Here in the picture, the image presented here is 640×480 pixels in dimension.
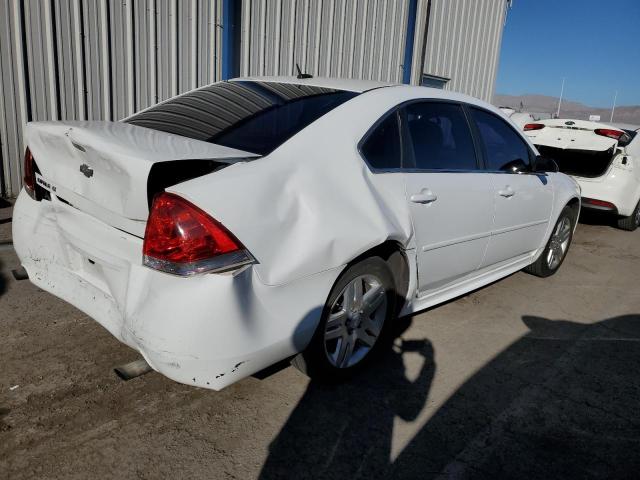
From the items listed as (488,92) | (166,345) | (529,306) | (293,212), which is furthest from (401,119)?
(488,92)

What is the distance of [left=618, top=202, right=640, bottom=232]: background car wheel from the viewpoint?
7531mm

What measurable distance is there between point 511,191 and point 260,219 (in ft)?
7.68

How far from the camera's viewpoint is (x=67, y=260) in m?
2.57

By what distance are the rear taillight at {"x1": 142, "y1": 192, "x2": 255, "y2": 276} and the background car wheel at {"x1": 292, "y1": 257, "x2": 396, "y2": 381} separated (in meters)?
0.65

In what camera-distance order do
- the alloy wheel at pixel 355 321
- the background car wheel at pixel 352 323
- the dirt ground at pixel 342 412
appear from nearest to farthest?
the dirt ground at pixel 342 412, the background car wheel at pixel 352 323, the alloy wheel at pixel 355 321

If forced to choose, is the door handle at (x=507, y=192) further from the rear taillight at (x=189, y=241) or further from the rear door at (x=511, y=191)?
the rear taillight at (x=189, y=241)

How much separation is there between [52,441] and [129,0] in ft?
20.2

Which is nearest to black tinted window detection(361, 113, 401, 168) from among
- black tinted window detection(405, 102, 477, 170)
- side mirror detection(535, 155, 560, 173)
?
black tinted window detection(405, 102, 477, 170)

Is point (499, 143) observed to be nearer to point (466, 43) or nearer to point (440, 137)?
point (440, 137)

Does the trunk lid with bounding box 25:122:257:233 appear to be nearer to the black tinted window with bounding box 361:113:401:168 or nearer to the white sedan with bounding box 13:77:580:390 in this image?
the white sedan with bounding box 13:77:580:390

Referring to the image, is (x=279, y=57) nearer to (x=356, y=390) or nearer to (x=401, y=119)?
(x=401, y=119)

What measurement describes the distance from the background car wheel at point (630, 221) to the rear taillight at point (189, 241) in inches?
279

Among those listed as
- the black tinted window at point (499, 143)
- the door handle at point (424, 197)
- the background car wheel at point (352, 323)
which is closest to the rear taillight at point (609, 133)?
the black tinted window at point (499, 143)

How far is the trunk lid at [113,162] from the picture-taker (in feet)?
7.10
